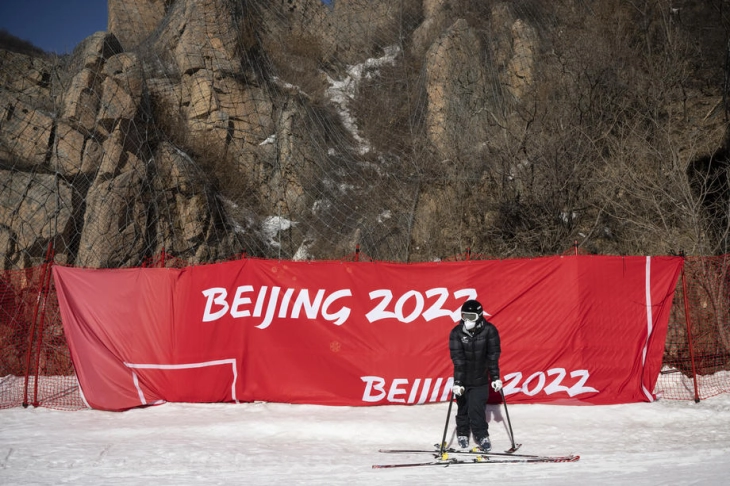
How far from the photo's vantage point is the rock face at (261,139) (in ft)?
55.0

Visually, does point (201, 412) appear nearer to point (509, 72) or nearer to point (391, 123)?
point (391, 123)

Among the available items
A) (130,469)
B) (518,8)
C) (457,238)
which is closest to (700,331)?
(457,238)

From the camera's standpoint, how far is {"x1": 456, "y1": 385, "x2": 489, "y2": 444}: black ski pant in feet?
22.0

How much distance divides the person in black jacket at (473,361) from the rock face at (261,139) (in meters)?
9.72

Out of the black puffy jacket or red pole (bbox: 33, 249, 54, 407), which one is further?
red pole (bbox: 33, 249, 54, 407)

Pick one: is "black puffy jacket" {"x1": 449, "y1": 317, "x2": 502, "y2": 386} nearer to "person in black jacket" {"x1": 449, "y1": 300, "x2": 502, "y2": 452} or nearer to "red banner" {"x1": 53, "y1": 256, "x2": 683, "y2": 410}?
"person in black jacket" {"x1": 449, "y1": 300, "x2": 502, "y2": 452}

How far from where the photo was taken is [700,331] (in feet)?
32.0

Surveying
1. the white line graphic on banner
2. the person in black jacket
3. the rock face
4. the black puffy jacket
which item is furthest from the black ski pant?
the rock face

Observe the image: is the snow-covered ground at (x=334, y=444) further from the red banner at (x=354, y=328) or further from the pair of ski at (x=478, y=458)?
the red banner at (x=354, y=328)

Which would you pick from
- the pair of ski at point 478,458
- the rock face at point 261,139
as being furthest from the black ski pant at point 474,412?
the rock face at point 261,139

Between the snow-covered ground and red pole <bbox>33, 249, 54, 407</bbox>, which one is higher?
red pole <bbox>33, 249, 54, 407</bbox>

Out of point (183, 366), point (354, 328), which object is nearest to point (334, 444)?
point (354, 328)

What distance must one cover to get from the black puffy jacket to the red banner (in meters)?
1.61

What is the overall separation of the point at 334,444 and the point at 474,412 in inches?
68.9
